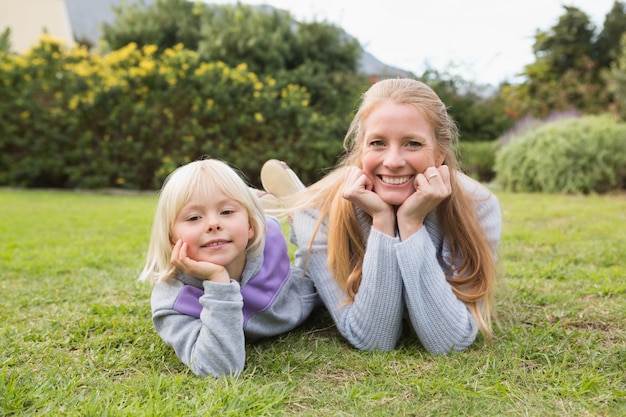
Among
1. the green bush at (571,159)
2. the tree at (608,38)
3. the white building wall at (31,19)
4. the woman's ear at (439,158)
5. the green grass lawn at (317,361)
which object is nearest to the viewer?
the green grass lawn at (317,361)

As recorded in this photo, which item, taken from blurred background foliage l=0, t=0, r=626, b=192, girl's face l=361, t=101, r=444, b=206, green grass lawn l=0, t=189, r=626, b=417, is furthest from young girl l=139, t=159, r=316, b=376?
blurred background foliage l=0, t=0, r=626, b=192

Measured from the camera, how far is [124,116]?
1058 cm

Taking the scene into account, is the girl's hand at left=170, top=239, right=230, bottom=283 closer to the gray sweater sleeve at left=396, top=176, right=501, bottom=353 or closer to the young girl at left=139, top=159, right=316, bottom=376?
the young girl at left=139, top=159, right=316, bottom=376

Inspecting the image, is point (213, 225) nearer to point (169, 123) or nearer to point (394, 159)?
point (394, 159)

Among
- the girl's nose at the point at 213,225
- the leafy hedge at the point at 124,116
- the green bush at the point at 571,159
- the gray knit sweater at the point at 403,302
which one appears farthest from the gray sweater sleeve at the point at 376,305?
the leafy hedge at the point at 124,116

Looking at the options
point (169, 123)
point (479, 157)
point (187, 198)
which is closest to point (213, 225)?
point (187, 198)

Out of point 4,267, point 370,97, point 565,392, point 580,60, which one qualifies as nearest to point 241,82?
point 4,267

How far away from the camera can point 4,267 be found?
4109 millimetres

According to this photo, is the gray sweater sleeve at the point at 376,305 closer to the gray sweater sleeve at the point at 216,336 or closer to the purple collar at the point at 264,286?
the purple collar at the point at 264,286

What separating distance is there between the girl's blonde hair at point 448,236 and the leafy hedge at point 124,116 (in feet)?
27.7

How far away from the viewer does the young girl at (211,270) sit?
209 centimetres

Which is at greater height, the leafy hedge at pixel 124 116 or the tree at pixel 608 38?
the tree at pixel 608 38

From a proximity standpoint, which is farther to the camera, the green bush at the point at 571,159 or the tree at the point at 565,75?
the tree at the point at 565,75

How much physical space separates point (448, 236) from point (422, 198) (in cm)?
38
